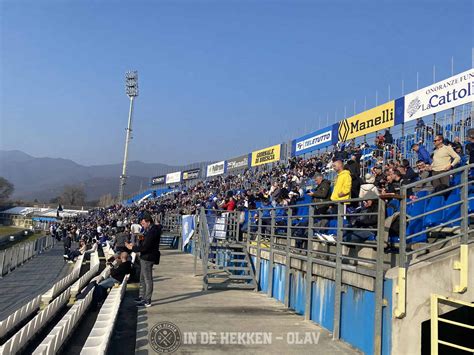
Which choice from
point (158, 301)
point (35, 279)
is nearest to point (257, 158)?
point (35, 279)

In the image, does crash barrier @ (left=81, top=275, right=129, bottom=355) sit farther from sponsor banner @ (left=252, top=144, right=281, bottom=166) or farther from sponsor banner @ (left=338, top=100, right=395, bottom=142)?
sponsor banner @ (left=252, top=144, right=281, bottom=166)

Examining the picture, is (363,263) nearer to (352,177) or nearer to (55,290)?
(352,177)

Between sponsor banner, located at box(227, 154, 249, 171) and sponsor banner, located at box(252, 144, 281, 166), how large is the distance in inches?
68.1

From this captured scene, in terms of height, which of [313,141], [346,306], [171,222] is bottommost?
[346,306]

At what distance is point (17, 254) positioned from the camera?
24609 millimetres

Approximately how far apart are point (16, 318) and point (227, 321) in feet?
14.4

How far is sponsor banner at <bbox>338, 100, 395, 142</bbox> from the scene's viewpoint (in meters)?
19.0

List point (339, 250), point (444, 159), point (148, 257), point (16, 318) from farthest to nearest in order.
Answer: point (16, 318) < point (148, 257) < point (444, 159) < point (339, 250)

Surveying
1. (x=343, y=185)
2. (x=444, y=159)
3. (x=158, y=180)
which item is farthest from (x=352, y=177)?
(x=158, y=180)

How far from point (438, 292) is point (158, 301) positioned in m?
5.47

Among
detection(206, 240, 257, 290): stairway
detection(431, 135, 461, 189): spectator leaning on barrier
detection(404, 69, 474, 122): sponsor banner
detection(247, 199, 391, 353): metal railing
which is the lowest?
detection(206, 240, 257, 290): stairway

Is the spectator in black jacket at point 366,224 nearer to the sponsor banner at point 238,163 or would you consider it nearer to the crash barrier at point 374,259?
the crash barrier at point 374,259

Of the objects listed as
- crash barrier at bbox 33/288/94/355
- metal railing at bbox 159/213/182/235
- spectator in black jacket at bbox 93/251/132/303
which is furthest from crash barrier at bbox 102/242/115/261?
crash barrier at bbox 33/288/94/355

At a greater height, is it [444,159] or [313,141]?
[313,141]
